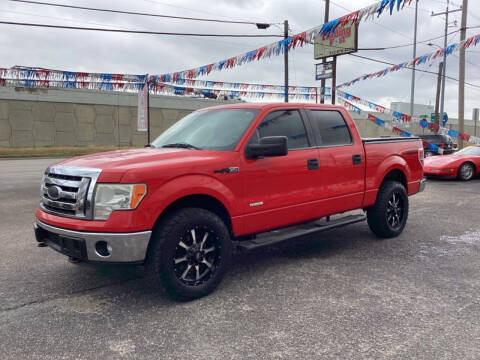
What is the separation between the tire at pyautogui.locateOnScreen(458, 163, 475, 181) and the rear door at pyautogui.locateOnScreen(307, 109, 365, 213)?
369 inches

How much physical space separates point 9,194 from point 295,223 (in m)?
8.43

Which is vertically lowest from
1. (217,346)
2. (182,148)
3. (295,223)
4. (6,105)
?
(217,346)

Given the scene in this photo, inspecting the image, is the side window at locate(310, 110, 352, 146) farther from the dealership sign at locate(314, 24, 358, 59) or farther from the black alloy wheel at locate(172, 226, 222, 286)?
the dealership sign at locate(314, 24, 358, 59)

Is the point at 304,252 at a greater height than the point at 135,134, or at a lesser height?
lesser

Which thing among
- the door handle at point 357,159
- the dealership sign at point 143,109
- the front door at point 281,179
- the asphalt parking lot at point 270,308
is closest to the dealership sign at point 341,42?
the dealership sign at point 143,109

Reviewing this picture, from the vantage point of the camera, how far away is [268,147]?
13.3 ft

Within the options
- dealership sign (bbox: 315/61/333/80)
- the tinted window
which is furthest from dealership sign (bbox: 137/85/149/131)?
the tinted window

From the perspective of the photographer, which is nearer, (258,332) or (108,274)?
(258,332)

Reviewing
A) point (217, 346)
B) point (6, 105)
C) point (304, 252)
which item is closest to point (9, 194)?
point (304, 252)

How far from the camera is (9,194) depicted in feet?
33.9

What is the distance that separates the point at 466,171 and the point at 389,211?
892 centimetres

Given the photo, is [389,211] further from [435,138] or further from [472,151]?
[435,138]

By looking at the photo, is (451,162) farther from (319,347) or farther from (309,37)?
(319,347)

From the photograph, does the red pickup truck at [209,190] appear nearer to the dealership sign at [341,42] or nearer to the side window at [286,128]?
the side window at [286,128]
